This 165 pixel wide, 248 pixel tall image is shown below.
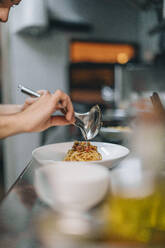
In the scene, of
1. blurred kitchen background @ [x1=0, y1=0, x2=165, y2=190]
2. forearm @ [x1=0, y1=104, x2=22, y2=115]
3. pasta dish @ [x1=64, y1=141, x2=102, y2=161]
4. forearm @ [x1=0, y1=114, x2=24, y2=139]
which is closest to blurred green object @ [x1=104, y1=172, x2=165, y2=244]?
pasta dish @ [x1=64, y1=141, x2=102, y2=161]

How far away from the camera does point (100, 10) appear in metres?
4.32

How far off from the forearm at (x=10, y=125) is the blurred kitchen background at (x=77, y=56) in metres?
2.32

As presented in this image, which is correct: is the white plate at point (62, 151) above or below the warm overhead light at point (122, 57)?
below

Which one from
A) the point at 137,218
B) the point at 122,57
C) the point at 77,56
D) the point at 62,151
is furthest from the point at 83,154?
the point at 122,57

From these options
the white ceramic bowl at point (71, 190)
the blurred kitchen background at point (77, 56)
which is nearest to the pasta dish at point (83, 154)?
the white ceramic bowl at point (71, 190)

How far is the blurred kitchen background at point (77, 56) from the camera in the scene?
11.3 feet

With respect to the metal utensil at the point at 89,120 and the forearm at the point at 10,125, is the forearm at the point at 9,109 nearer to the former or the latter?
the metal utensil at the point at 89,120

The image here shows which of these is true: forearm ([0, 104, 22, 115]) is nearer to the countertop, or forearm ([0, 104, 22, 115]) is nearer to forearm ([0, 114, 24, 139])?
forearm ([0, 114, 24, 139])

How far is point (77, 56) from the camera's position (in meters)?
4.41

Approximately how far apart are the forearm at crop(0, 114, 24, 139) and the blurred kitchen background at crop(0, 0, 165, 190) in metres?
2.32

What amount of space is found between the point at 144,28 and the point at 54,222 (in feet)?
14.8

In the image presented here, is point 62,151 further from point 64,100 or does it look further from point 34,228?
point 34,228

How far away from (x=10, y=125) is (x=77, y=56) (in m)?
3.74

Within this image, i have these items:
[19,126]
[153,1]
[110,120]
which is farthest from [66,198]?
[153,1]
